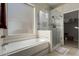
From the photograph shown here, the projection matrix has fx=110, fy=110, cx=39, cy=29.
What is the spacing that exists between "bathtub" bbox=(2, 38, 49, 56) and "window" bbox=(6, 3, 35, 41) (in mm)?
248

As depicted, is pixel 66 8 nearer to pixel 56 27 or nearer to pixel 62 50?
pixel 56 27

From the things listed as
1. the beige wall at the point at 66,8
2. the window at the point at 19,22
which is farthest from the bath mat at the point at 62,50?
the window at the point at 19,22

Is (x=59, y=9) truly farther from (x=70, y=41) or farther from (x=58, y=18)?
(x=70, y=41)

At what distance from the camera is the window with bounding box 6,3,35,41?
210cm

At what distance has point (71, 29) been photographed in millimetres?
1836

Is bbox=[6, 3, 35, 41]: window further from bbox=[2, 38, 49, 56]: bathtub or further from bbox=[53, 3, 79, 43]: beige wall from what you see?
bbox=[53, 3, 79, 43]: beige wall

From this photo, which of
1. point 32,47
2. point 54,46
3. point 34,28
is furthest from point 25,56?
point 34,28

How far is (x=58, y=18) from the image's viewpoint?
1999 millimetres

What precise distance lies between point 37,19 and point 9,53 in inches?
40.4

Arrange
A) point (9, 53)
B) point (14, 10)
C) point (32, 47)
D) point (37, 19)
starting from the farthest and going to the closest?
point (37, 19), point (14, 10), point (32, 47), point (9, 53)

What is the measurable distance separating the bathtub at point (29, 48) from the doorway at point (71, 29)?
0.39 meters

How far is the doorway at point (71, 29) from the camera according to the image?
1841 millimetres

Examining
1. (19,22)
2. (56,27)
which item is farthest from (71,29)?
(19,22)

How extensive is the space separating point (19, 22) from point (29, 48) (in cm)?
61
